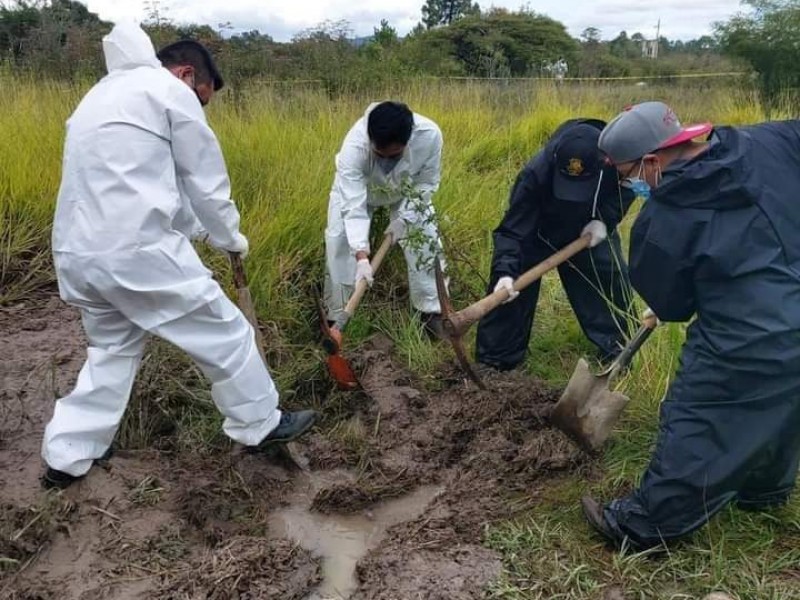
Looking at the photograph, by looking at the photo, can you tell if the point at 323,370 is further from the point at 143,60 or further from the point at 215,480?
the point at 143,60

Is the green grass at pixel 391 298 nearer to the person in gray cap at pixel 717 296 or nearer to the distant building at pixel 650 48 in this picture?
the person in gray cap at pixel 717 296

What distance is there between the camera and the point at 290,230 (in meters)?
4.49

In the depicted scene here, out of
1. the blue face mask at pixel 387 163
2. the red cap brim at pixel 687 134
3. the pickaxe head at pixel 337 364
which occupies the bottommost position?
the pickaxe head at pixel 337 364

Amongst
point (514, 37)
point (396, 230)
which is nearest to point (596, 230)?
point (396, 230)

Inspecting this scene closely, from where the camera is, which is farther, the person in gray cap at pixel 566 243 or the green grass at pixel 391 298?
the person in gray cap at pixel 566 243

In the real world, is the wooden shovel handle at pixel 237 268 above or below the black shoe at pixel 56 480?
above

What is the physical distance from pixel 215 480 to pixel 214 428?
0.39 meters

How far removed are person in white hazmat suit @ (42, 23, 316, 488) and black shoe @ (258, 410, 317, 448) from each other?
0.37 ft

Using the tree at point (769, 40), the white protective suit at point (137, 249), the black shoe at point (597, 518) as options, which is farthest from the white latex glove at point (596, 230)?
the tree at point (769, 40)

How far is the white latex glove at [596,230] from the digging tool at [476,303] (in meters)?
0.02

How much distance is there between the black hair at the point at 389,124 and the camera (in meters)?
3.83

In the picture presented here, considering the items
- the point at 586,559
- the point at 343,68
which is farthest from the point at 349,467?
the point at 343,68

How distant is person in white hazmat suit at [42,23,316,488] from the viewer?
8.47 feet

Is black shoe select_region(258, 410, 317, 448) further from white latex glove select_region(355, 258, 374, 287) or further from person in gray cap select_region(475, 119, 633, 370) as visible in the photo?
person in gray cap select_region(475, 119, 633, 370)
